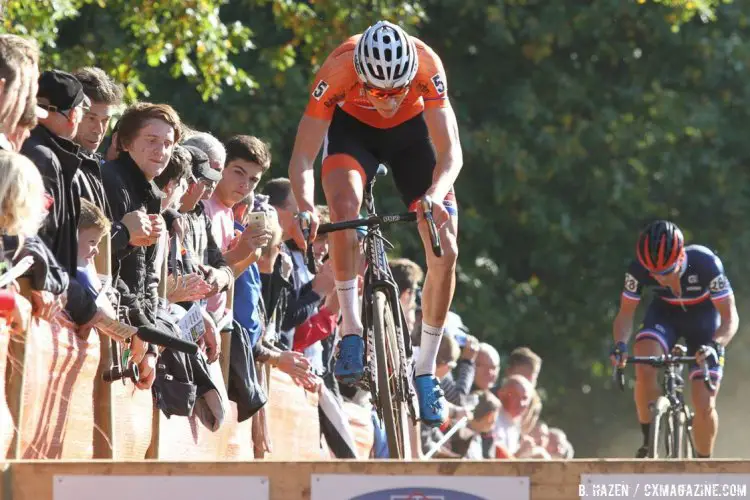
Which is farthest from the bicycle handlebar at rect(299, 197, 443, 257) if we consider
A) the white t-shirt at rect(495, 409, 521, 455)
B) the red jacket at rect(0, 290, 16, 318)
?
the white t-shirt at rect(495, 409, 521, 455)

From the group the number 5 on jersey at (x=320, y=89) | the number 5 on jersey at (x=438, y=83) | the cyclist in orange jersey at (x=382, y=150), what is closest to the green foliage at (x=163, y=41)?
the cyclist in orange jersey at (x=382, y=150)

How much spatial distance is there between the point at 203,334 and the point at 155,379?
1.62 ft

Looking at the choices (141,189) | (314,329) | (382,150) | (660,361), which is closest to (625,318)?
(660,361)

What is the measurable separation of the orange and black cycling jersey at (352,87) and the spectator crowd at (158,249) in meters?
0.74

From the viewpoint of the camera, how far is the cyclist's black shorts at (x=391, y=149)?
28.5 feet

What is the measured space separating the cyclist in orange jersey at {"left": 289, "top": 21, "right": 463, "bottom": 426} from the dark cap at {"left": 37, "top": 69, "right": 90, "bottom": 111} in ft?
4.35

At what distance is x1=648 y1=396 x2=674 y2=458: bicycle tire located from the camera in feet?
42.5

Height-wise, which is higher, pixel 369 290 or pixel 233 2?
pixel 233 2

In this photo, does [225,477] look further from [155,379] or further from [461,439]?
[461,439]

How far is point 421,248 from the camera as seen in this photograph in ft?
63.6

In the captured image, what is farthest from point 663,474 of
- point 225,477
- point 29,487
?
point 29,487

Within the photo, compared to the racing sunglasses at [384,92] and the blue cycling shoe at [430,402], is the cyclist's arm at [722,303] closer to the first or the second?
the blue cycling shoe at [430,402]

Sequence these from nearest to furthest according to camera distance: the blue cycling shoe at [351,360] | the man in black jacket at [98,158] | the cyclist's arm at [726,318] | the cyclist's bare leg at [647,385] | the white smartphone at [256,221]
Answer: the man in black jacket at [98,158], the blue cycling shoe at [351,360], the white smartphone at [256,221], the cyclist's arm at [726,318], the cyclist's bare leg at [647,385]

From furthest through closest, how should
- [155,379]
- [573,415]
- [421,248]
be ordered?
1. [573,415]
2. [421,248]
3. [155,379]
